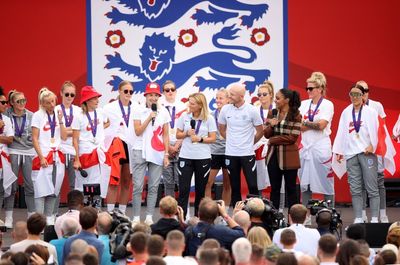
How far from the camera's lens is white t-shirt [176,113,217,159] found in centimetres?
1354

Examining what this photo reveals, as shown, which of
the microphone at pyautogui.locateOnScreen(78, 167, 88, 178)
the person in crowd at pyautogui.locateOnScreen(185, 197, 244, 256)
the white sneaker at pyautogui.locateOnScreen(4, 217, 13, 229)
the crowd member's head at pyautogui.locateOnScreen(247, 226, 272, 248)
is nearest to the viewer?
the crowd member's head at pyautogui.locateOnScreen(247, 226, 272, 248)

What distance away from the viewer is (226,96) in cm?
1473

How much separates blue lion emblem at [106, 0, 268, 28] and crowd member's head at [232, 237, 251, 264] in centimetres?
854

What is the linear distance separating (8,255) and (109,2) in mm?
8644

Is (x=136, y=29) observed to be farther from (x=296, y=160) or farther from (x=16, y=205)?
(x=296, y=160)

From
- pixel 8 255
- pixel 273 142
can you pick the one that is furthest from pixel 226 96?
pixel 8 255

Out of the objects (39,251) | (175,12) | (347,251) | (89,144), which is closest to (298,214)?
(347,251)

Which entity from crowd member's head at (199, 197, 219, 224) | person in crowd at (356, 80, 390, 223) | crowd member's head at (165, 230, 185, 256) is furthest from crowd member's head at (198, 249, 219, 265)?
person in crowd at (356, 80, 390, 223)

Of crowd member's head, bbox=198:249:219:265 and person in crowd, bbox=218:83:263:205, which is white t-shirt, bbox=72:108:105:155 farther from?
crowd member's head, bbox=198:249:219:265

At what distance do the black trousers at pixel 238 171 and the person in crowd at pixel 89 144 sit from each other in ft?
4.68

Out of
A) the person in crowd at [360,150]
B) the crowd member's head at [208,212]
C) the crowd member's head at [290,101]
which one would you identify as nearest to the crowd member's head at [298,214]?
the crowd member's head at [208,212]

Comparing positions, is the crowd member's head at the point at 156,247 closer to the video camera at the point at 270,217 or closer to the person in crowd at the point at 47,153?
the video camera at the point at 270,217

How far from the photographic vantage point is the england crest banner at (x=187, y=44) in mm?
16516

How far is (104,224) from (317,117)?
4848 millimetres
